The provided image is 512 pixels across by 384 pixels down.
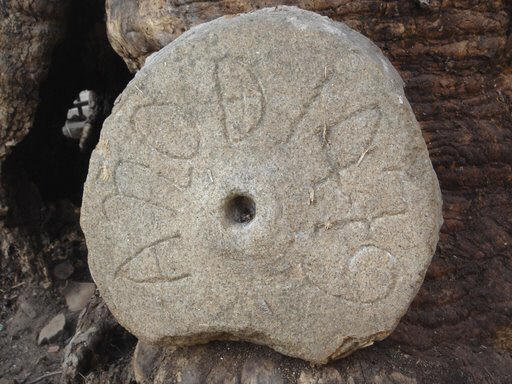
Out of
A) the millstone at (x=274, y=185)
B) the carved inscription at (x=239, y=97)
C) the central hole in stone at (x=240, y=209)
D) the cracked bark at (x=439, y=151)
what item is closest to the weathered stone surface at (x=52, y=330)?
the cracked bark at (x=439, y=151)

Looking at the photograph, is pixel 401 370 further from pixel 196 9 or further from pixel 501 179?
pixel 196 9

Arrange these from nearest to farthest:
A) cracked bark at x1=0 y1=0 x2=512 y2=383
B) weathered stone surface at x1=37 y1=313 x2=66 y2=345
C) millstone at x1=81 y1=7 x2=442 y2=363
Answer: millstone at x1=81 y1=7 x2=442 y2=363
cracked bark at x1=0 y1=0 x2=512 y2=383
weathered stone surface at x1=37 y1=313 x2=66 y2=345

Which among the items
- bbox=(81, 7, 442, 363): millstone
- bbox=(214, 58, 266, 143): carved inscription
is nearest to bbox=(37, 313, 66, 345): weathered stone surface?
bbox=(81, 7, 442, 363): millstone

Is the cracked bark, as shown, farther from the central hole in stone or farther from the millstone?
the central hole in stone

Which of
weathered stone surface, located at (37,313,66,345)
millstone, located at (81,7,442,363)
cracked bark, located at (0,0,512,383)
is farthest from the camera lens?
weathered stone surface, located at (37,313,66,345)

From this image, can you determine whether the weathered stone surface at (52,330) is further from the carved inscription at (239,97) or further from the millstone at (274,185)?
the carved inscription at (239,97)

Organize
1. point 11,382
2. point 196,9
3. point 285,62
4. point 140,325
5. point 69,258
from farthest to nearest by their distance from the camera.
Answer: point 69,258
point 11,382
point 196,9
point 140,325
point 285,62

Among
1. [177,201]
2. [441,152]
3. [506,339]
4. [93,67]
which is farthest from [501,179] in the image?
[93,67]

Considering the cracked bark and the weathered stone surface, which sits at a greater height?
the cracked bark
